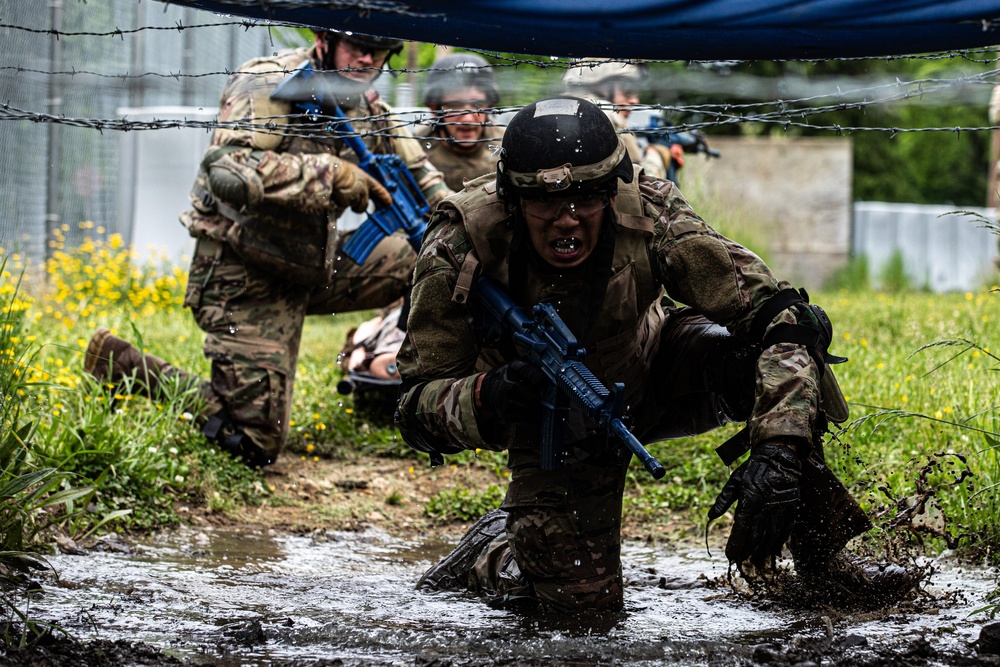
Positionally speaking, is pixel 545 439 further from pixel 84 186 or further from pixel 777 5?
pixel 84 186

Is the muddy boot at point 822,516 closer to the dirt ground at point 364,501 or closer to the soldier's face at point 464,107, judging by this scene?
the dirt ground at point 364,501

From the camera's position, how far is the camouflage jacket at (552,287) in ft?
12.0

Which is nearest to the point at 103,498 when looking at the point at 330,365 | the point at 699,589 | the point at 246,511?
the point at 246,511

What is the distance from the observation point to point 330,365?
26.0 ft

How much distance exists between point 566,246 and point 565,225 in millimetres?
80

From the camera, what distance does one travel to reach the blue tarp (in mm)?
3227

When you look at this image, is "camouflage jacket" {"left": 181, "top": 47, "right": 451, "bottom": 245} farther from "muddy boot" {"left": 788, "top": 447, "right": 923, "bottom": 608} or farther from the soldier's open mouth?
"muddy boot" {"left": 788, "top": 447, "right": 923, "bottom": 608}

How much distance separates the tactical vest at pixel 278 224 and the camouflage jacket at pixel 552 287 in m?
2.02

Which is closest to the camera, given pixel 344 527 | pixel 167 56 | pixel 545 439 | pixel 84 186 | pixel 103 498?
pixel 545 439

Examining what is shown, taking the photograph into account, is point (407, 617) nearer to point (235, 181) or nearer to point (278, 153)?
point (235, 181)

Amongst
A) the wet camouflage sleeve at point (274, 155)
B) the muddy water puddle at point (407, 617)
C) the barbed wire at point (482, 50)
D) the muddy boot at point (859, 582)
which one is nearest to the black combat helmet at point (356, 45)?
the wet camouflage sleeve at point (274, 155)

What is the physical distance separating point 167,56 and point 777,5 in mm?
9441

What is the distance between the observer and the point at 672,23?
334 cm

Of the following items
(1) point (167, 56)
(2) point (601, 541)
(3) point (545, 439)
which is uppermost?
(1) point (167, 56)
